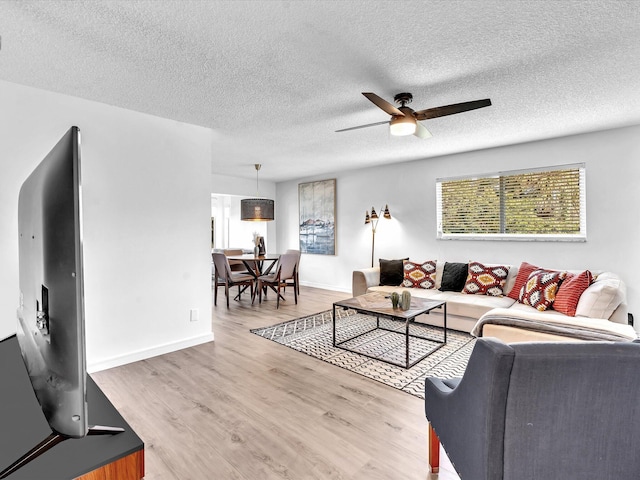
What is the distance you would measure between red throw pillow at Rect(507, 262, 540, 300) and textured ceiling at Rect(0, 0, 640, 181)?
65.4 inches

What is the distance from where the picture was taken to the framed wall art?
274 inches

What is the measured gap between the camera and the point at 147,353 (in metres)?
3.31

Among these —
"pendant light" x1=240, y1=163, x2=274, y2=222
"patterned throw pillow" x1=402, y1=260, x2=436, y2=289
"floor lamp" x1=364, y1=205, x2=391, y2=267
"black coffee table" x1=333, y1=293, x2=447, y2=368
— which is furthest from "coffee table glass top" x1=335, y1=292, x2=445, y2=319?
"pendant light" x1=240, y1=163, x2=274, y2=222

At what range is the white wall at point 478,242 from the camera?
3.90 metres

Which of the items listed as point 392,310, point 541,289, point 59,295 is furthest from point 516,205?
point 59,295

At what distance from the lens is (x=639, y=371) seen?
40.2 inches

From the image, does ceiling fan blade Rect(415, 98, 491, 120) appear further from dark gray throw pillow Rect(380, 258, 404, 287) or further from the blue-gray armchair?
dark gray throw pillow Rect(380, 258, 404, 287)

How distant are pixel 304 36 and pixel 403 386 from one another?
255cm

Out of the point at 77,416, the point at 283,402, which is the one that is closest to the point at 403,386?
the point at 283,402

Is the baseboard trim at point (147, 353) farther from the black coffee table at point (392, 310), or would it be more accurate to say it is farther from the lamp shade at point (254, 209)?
the lamp shade at point (254, 209)

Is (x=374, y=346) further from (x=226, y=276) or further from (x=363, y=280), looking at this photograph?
(x=226, y=276)

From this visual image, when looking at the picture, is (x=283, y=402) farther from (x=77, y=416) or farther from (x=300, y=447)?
(x=77, y=416)

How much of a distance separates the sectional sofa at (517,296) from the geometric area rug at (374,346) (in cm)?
33

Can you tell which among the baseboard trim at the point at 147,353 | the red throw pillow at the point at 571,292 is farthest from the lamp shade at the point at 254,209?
the red throw pillow at the point at 571,292
